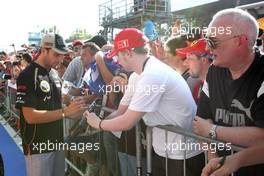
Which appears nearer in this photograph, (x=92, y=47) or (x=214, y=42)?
(x=214, y=42)

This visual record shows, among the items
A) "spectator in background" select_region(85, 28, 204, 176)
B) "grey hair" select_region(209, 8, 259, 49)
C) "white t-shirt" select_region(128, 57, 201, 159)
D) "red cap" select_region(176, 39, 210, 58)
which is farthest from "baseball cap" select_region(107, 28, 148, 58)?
"grey hair" select_region(209, 8, 259, 49)

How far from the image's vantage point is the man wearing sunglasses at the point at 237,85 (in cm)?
197

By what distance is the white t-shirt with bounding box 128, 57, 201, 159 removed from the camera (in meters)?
2.53

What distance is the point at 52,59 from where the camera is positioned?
3514mm

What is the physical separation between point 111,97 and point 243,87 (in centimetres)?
191

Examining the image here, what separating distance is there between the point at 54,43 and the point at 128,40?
3.44 ft

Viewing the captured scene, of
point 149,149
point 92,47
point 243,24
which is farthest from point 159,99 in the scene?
point 92,47

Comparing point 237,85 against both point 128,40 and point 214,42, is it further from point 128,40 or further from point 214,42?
point 128,40

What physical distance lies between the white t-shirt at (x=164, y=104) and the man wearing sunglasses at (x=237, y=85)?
41 cm

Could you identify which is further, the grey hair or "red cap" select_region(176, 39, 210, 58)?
"red cap" select_region(176, 39, 210, 58)

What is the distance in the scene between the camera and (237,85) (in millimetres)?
2102

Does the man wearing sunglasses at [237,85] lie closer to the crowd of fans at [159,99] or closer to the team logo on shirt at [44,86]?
the crowd of fans at [159,99]

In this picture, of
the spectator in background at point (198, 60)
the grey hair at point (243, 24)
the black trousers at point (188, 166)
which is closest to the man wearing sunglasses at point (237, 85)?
the grey hair at point (243, 24)

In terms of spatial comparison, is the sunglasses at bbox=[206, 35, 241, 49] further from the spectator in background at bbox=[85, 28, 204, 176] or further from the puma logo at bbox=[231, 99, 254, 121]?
the spectator in background at bbox=[85, 28, 204, 176]
